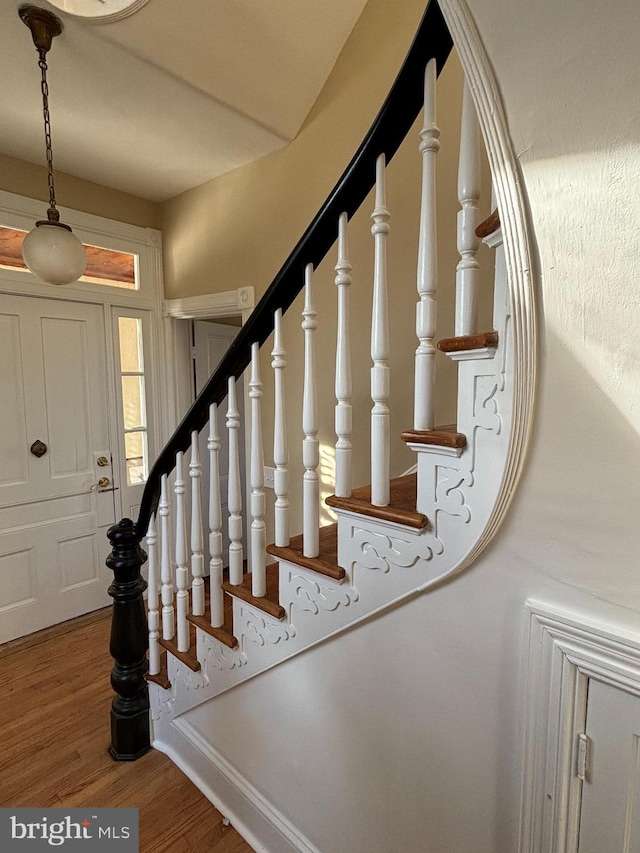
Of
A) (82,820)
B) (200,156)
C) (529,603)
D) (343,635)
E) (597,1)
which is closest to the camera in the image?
(597,1)

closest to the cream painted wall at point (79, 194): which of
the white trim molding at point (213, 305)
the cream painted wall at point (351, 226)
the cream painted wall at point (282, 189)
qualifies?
the cream painted wall at point (282, 189)

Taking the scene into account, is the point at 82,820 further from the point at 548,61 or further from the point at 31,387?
the point at 548,61

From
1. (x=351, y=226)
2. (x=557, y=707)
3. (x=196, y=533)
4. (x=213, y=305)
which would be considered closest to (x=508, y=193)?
(x=557, y=707)

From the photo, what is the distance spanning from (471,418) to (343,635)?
25.7 inches

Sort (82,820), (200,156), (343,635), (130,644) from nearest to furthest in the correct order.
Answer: (343,635) → (82,820) → (130,644) → (200,156)

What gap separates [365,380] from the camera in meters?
2.04

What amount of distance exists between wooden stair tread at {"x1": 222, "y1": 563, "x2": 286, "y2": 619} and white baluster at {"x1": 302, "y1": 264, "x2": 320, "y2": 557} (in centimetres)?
22

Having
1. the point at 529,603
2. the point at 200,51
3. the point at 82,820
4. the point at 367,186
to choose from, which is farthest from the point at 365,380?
the point at 82,820

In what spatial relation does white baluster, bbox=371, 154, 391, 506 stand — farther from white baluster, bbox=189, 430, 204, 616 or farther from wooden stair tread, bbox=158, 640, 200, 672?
wooden stair tread, bbox=158, 640, 200, 672

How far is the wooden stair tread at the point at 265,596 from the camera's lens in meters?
1.20

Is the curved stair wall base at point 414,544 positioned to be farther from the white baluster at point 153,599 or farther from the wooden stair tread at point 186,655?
the white baluster at point 153,599

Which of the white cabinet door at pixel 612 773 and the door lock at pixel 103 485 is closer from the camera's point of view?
the white cabinet door at pixel 612 773

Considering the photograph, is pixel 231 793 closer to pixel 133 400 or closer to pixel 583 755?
pixel 583 755

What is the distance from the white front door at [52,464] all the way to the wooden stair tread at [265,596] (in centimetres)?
190
